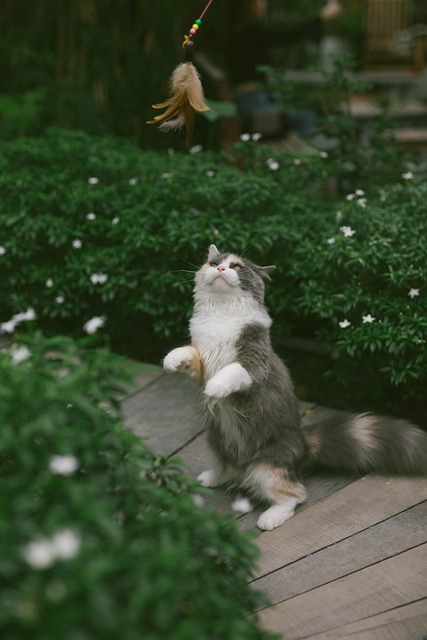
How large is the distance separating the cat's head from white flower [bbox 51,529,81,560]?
1467 millimetres

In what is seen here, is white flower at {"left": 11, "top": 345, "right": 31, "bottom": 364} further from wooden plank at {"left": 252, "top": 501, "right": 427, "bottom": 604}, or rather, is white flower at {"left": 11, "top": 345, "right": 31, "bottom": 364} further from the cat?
wooden plank at {"left": 252, "top": 501, "right": 427, "bottom": 604}

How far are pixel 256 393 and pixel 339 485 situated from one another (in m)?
0.59

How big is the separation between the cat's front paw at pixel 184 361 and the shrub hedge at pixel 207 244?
0.82 m

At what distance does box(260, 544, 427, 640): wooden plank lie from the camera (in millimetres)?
2074

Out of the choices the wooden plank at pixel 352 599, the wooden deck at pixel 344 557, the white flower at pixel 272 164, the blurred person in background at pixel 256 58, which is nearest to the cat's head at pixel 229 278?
the wooden deck at pixel 344 557

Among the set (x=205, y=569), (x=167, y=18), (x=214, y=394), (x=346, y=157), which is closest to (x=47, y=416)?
(x=205, y=569)

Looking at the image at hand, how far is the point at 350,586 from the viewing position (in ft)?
7.35

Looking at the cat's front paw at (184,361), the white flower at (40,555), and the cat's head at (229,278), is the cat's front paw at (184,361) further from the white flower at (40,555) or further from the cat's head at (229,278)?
the white flower at (40,555)

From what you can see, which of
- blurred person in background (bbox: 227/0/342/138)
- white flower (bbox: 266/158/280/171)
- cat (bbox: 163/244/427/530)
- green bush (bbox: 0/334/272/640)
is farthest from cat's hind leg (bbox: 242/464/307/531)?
blurred person in background (bbox: 227/0/342/138)

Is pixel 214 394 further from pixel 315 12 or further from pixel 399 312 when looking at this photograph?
pixel 315 12

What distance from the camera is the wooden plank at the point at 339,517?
246 cm

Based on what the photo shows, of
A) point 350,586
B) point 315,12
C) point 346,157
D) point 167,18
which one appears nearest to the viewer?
point 350,586

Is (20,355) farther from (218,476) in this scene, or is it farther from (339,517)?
(339,517)

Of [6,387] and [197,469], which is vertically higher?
[6,387]
